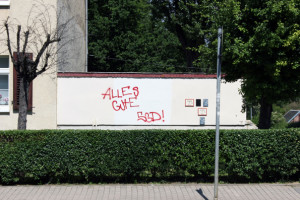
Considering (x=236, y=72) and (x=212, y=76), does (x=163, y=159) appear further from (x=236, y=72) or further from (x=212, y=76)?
(x=212, y=76)

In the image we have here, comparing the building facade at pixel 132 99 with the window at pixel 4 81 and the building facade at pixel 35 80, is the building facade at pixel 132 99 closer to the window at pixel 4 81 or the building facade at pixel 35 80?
the building facade at pixel 35 80

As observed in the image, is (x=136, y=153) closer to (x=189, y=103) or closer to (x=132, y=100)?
(x=132, y=100)

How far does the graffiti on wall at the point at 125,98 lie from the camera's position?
640 inches

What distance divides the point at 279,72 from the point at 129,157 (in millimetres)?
4062

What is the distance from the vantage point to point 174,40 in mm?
41719

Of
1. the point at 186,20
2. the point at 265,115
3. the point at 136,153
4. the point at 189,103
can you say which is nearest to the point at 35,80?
the point at 136,153

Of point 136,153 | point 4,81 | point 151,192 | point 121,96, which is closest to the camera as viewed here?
point 151,192

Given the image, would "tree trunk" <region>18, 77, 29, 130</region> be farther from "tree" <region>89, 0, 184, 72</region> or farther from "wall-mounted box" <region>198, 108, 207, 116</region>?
"tree" <region>89, 0, 184, 72</region>

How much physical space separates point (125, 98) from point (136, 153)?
7.84 meters

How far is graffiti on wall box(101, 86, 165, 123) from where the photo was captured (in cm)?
1625

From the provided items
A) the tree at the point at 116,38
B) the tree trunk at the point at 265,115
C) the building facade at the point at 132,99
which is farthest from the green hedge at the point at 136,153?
the tree at the point at 116,38

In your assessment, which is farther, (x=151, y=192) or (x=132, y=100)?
(x=132, y=100)

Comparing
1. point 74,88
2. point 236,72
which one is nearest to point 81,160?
point 236,72

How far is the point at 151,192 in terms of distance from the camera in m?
8.10
